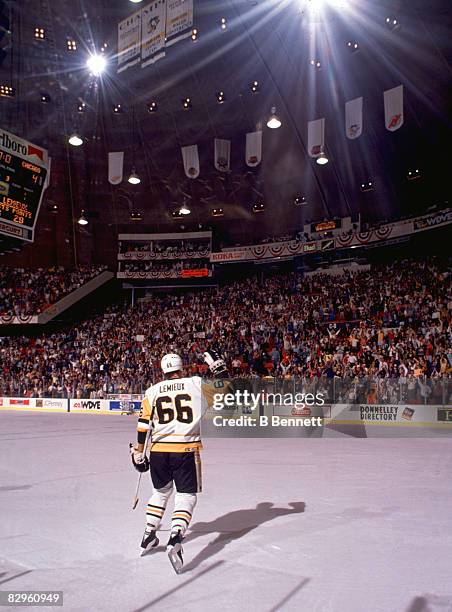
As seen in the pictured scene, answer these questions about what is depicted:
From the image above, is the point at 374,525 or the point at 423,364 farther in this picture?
the point at 423,364

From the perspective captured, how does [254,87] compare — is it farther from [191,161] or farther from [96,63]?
[96,63]

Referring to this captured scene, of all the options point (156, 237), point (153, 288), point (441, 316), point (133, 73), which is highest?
point (133, 73)

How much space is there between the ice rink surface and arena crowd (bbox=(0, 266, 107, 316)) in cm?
2889

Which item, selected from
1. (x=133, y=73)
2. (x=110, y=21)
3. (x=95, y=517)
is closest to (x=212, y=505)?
(x=95, y=517)

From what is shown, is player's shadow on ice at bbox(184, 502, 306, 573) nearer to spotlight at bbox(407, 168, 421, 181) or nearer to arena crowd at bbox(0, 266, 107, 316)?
spotlight at bbox(407, 168, 421, 181)

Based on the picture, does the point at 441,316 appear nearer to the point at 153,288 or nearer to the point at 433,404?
the point at 433,404

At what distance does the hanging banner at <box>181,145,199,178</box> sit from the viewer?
3067cm

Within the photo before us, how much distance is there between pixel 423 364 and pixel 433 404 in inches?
81.2

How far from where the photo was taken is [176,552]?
4.25 m

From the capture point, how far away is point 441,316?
2230cm

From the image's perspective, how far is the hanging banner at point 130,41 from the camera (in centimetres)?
1880

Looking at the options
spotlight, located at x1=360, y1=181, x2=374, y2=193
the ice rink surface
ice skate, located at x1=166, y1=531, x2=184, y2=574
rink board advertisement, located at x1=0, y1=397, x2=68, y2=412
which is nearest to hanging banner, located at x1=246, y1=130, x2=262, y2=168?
spotlight, located at x1=360, y1=181, x2=374, y2=193

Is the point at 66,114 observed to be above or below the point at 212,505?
above

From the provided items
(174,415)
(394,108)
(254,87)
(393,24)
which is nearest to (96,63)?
(254,87)
